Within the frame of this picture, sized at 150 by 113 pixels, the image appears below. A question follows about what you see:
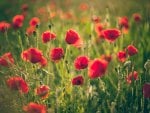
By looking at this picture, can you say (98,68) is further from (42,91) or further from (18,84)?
(18,84)

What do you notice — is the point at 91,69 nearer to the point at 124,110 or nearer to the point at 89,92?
the point at 89,92

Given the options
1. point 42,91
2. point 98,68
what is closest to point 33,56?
point 42,91

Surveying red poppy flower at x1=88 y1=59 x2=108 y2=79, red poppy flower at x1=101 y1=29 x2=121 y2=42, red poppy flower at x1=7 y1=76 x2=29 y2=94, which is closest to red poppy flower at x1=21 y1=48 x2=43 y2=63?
red poppy flower at x1=7 y1=76 x2=29 y2=94

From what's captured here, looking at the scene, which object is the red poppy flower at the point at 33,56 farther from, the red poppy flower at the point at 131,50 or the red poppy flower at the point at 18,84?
the red poppy flower at the point at 131,50

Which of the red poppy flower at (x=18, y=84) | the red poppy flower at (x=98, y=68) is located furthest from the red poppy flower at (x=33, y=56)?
the red poppy flower at (x=98, y=68)

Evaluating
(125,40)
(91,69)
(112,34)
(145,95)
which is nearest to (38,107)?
(91,69)

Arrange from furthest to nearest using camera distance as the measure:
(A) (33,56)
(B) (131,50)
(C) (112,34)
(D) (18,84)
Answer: (C) (112,34) → (B) (131,50) → (A) (33,56) → (D) (18,84)

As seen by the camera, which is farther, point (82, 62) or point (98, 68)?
point (82, 62)

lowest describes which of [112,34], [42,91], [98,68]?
[42,91]
